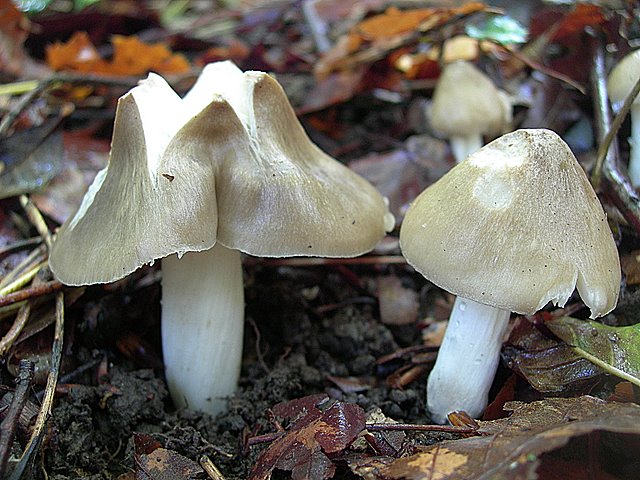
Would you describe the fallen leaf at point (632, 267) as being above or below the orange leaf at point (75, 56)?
below

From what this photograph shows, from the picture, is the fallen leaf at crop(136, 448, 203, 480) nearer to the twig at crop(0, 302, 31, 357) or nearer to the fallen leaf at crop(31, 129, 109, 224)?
the twig at crop(0, 302, 31, 357)

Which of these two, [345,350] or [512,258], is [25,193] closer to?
[345,350]

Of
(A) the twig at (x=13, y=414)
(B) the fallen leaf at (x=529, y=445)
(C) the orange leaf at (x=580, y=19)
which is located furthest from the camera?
(C) the orange leaf at (x=580, y=19)

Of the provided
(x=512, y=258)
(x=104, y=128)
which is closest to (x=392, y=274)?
(x=512, y=258)

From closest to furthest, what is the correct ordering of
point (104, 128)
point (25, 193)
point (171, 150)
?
1. point (171, 150)
2. point (25, 193)
3. point (104, 128)

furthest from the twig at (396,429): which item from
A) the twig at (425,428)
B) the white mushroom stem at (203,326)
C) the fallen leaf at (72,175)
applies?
the fallen leaf at (72,175)

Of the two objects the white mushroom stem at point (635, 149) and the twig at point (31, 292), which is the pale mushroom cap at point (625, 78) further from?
the twig at point (31, 292)
